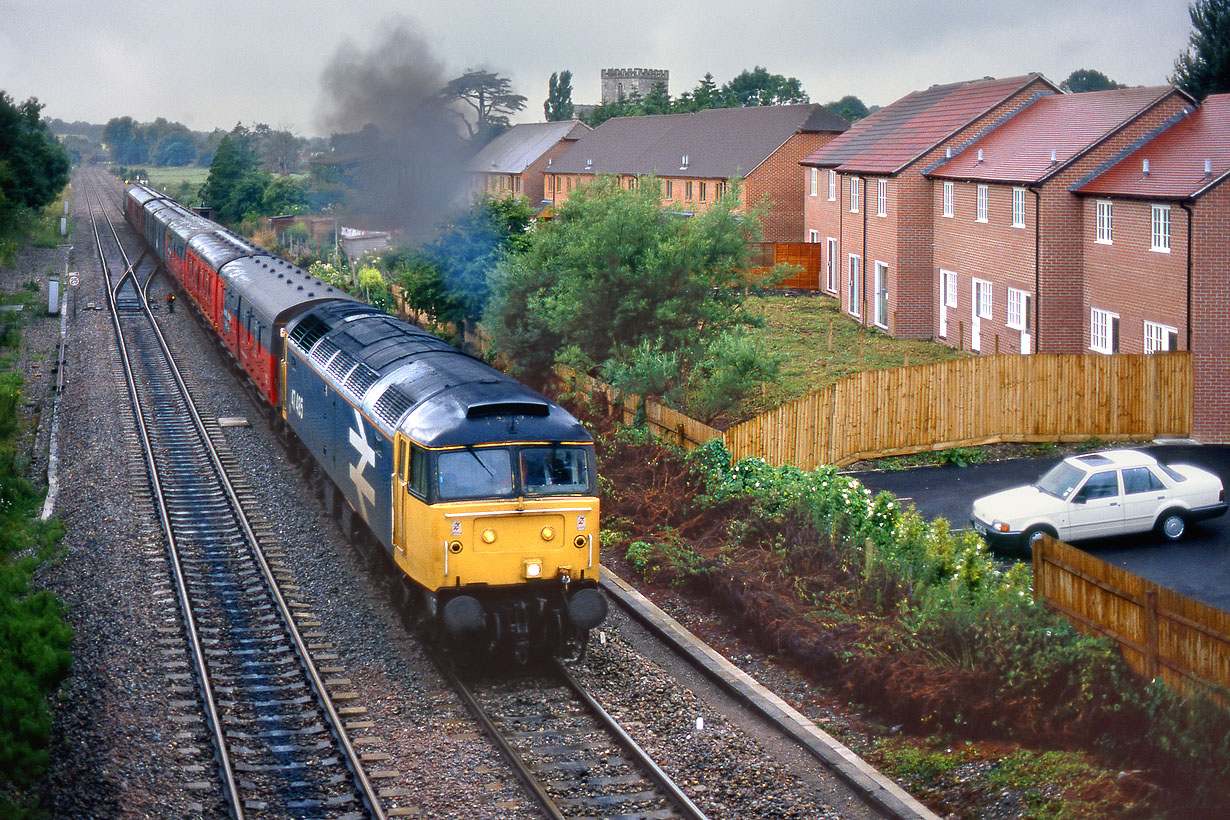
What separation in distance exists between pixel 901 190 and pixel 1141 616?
27.1 meters

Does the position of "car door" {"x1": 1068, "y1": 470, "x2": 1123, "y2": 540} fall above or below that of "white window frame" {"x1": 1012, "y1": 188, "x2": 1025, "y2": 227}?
below

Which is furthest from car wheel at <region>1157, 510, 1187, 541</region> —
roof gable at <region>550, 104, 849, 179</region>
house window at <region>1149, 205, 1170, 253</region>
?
roof gable at <region>550, 104, 849, 179</region>

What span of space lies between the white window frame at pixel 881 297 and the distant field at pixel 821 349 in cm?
54

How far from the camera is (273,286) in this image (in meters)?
25.9

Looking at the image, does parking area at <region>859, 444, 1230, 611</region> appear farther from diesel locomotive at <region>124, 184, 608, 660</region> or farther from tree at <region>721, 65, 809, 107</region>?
tree at <region>721, 65, 809, 107</region>

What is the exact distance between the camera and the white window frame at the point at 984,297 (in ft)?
108

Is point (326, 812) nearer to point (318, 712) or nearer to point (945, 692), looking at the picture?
point (318, 712)

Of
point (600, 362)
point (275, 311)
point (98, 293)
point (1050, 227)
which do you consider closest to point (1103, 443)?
point (1050, 227)

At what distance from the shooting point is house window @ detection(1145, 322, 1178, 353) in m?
24.7

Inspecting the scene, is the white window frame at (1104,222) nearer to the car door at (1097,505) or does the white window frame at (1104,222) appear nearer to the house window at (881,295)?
the house window at (881,295)

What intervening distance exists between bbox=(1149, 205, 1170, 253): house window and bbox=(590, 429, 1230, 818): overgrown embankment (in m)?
11.3

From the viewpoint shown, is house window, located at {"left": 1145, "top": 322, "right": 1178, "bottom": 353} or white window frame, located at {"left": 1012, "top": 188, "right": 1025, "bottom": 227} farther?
white window frame, located at {"left": 1012, "top": 188, "right": 1025, "bottom": 227}

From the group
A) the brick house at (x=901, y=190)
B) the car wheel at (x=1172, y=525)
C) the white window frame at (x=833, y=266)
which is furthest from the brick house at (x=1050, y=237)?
the white window frame at (x=833, y=266)

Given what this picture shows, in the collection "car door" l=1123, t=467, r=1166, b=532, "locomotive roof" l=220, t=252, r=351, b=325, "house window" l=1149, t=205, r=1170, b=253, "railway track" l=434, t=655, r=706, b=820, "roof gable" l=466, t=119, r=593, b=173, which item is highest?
"roof gable" l=466, t=119, r=593, b=173
